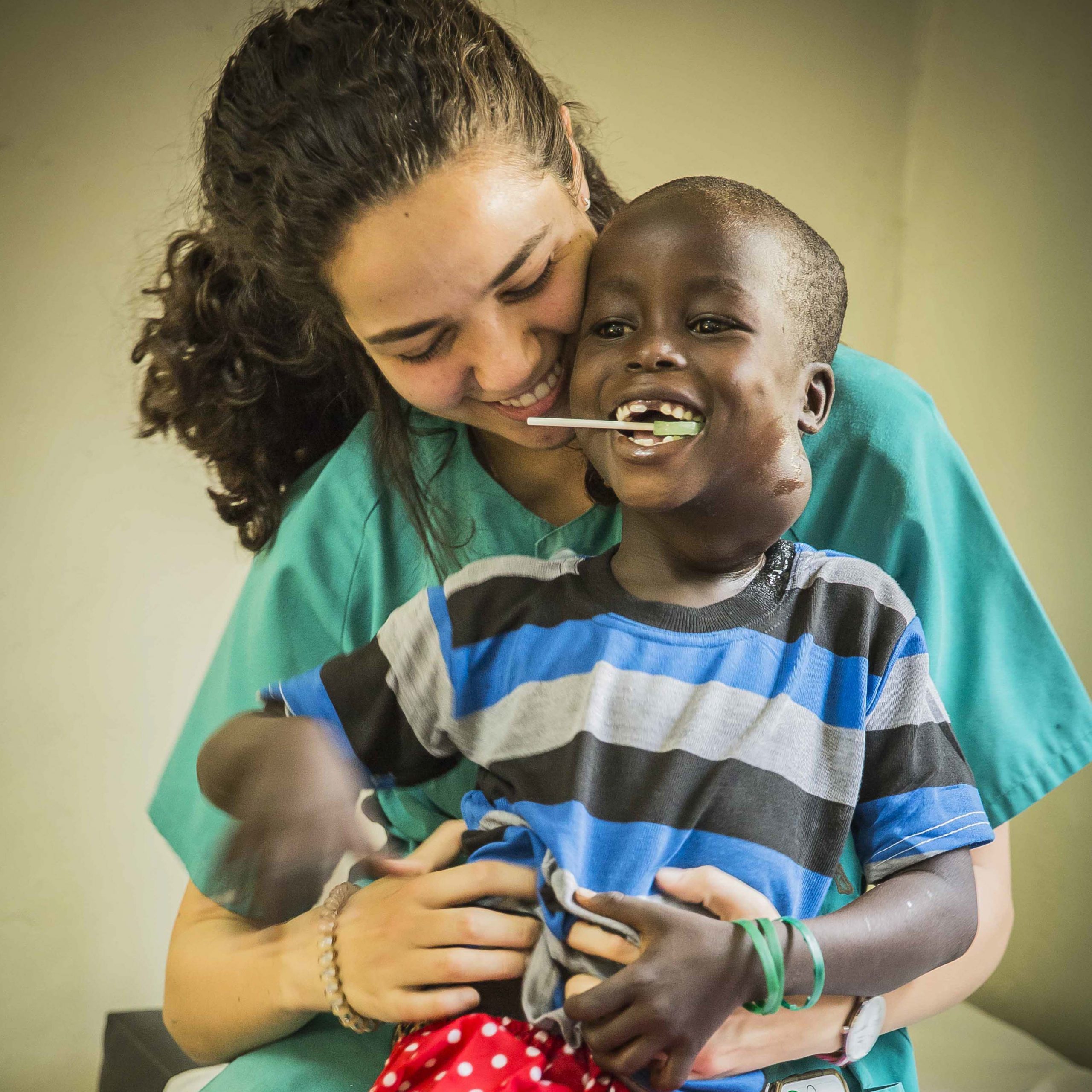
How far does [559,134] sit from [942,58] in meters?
1.21

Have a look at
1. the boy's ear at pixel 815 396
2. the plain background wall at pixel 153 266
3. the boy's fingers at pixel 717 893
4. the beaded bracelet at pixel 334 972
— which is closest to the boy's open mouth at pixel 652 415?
the boy's ear at pixel 815 396

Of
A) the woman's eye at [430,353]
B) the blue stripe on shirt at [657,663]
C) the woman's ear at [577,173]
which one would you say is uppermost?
the woman's ear at [577,173]

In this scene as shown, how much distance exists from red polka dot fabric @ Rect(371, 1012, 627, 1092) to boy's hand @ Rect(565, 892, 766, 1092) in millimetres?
63

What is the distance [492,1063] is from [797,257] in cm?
70

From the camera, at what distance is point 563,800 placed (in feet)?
2.90

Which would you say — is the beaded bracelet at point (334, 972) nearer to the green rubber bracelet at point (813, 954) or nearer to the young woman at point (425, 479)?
the young woman at point (425, 479)

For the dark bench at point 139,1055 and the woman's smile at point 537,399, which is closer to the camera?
the woman's smile at point 537,399

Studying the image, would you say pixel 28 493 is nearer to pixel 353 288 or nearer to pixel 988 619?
pixel 353 288

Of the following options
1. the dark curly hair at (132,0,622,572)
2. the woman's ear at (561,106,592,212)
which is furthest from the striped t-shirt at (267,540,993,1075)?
the woman's ear at (561,106,592,212)

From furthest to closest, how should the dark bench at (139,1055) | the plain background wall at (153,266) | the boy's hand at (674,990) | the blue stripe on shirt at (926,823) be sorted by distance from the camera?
the plain background wall at (153,266) < the dark bench at (139,1055) < the blue stripe on shirt at (926,823) < the boy's hand at (674,990)

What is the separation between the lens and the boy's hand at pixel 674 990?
76cm

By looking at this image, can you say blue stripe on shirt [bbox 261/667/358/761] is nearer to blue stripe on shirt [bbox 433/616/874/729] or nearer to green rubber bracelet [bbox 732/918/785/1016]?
blue stripe on shirt [bbox 433/616/874/729]

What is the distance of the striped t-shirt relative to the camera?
86 cm

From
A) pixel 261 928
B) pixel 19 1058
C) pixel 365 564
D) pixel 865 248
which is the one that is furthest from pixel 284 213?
pixel 19 1058
